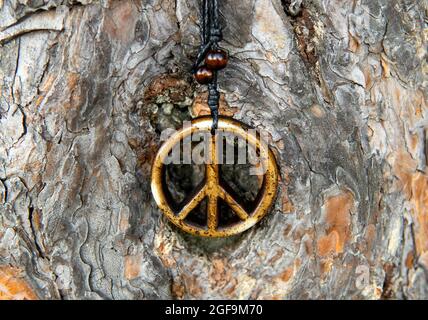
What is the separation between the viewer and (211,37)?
47.4 inches

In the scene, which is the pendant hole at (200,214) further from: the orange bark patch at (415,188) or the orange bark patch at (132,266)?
the orange bark patch at (415,188)

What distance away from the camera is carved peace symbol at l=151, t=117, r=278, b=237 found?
126 centimetres

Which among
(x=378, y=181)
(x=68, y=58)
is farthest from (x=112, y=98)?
(x=378, y=181)

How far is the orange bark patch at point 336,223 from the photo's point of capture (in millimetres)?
1308

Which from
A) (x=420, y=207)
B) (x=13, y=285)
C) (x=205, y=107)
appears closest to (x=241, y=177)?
(x=205, y=107)

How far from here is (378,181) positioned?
1.30 metres

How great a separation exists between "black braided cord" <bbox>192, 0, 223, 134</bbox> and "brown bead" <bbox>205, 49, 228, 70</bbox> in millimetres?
21

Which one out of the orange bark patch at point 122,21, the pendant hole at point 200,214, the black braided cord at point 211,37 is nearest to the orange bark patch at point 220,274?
the pendant hole at point 200,214

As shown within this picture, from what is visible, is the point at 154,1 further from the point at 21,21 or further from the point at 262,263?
the point at 262,263

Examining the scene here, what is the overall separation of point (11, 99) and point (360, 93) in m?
0.81

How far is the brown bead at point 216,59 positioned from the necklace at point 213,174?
0.09 feet

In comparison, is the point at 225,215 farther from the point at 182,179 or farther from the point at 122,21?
the point at 122,21

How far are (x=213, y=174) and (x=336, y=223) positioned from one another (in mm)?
326

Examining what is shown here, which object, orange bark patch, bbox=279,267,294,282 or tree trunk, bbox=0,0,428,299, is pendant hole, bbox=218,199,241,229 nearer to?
tree trunk, bbox=0,0,428,299
